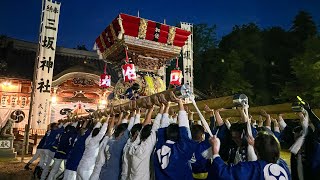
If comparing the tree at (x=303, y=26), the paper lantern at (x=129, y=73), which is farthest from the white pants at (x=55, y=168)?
the tree at (x=303, y=26)

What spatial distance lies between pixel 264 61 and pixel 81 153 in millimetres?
18750

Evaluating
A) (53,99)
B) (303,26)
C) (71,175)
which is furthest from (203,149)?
(303,26)

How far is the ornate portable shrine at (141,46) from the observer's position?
7.83 metres

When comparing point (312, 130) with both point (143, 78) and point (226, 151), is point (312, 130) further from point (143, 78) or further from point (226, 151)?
point (143, 78)

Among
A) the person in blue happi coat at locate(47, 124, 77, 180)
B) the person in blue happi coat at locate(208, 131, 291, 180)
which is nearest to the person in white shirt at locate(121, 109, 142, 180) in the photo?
A: the person in blue happi coat at locate(208, 131, 291, 180)

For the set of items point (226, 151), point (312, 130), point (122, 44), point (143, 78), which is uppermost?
point (122, 44)

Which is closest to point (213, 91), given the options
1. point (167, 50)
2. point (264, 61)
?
point (264, 61)

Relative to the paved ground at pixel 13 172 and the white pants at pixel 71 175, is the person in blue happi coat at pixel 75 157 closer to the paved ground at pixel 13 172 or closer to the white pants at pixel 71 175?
the white pants at pixel 71 175

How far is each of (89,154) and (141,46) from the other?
3.97 metres

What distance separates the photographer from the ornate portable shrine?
308 inches

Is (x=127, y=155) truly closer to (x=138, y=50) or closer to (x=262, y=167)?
(x=262, y=167)

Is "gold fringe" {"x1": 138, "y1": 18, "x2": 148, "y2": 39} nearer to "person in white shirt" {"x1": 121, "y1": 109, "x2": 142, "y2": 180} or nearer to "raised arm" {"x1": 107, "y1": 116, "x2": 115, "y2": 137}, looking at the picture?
"raised arm" {"x1": 107, "y1": 116, "x2": 115, "y2": 137}

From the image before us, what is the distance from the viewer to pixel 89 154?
5543mm

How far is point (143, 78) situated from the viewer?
29.1ft
